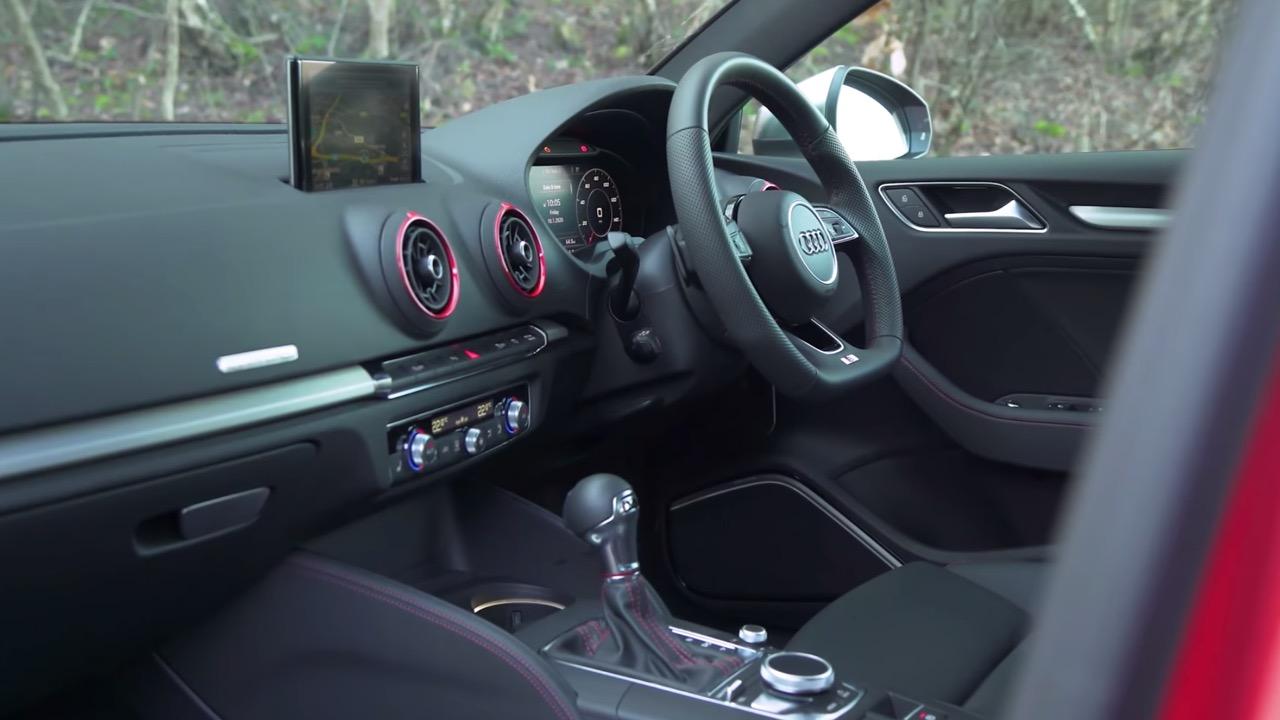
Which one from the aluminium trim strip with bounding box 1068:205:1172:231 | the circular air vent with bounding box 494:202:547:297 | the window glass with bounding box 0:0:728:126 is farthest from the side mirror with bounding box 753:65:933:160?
the circular air vent with bounding box 494:202:547:297

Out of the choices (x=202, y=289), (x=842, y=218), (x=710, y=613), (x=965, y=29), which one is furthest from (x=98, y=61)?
(x=965, y=29)

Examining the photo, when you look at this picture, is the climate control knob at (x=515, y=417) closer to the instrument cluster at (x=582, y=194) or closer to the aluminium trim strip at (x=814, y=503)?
the instrument cluster at (x=582, y=194)

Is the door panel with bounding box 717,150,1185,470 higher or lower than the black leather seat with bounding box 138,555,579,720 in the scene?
higher

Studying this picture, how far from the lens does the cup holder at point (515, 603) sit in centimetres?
203

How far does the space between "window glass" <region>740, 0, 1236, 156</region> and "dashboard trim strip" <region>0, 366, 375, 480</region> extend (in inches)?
52.1

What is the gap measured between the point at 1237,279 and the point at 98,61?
7.81ft

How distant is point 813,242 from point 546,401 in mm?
483

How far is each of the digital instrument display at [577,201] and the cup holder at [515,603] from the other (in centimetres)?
58

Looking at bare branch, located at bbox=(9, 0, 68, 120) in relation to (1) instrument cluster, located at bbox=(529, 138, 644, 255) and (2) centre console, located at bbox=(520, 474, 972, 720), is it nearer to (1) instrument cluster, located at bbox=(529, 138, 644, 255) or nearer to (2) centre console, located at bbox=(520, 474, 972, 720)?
(1) instrument cluster, located at bbox=(529, 138, 644, 255)

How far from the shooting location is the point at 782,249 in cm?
184

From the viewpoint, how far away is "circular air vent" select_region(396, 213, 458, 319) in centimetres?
165

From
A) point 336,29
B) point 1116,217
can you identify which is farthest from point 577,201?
point 336,29

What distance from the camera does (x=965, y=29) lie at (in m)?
3.39

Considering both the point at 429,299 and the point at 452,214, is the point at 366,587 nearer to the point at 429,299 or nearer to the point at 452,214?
the point at 429,299
